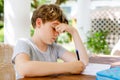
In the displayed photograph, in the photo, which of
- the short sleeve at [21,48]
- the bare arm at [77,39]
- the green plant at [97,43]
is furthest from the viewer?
the green plant at [97,43]

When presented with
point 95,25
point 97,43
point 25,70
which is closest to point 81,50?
point 25,70

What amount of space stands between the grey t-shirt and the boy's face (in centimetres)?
9

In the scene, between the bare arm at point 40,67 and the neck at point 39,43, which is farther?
the neck at point 39,43

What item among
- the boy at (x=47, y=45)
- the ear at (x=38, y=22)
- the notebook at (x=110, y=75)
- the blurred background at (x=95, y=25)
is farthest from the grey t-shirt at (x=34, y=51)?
the blurred background at (x=95, y=25)

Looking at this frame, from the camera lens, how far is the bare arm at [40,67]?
1414 mm

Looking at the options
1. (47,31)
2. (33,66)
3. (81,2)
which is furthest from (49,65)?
(81,2)

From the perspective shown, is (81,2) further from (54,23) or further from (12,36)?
(54,23)

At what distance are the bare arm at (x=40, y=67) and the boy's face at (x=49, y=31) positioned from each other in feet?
0.82

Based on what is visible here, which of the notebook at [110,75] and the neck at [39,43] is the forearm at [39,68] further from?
the neck at [39,43]

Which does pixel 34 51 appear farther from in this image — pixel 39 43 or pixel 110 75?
pixel 110 75

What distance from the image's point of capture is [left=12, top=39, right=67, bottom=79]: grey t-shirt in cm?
162

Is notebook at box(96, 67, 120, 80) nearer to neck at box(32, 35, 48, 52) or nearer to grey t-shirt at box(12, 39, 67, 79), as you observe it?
grey t-shirt at box(12, 39, 67, 79)

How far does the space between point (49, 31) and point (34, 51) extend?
15 centimetres

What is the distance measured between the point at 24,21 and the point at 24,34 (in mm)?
134
